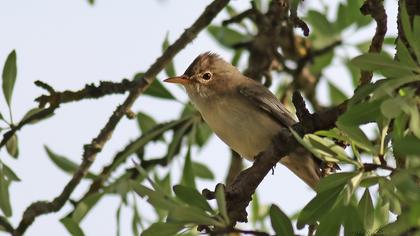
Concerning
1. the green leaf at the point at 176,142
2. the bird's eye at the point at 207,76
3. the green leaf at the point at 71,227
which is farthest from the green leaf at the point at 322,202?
the bird's eye at the point at 207,76

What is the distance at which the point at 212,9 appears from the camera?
5.23m

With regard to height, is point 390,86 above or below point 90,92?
below

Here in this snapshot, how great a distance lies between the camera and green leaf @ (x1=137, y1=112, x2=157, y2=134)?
6.04m

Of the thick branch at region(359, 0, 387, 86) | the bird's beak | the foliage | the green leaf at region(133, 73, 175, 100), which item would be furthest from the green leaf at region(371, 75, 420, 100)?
the bird's beak

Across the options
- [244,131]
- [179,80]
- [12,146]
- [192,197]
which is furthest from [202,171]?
[192,197]

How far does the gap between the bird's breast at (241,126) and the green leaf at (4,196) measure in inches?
86.4

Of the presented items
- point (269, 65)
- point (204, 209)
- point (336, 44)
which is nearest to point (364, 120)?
point (204, 209)

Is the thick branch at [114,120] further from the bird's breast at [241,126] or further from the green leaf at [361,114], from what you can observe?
the green leaf at [361,114]

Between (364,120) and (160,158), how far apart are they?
10.4 ft

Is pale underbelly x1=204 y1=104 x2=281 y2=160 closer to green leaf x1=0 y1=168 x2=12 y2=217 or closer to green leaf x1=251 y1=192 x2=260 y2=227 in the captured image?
green leaf x1=251 y1=192 x2=260 y2=227

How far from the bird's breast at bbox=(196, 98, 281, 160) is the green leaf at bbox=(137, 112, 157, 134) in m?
0.37

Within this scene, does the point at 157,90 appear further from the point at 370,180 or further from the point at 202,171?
the point at 370,180

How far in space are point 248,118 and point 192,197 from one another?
10.8 ft

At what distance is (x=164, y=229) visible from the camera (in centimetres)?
278
